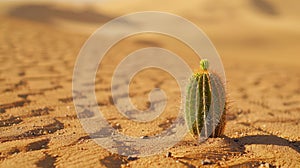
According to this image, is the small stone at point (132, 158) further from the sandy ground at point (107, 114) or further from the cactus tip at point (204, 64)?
the cactus tip at point (204, 64)

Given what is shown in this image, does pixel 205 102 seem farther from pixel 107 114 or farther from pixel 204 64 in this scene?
pixel 107 114

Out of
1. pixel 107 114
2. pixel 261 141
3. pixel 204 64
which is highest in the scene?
pixel 204 64

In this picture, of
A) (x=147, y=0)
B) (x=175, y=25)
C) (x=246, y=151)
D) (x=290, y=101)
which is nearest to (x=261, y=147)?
(x=246, y=151)

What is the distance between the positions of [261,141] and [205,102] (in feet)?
2.08

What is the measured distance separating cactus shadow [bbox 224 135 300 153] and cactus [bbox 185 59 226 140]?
21 centimetres

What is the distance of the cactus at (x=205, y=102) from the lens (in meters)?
3.09

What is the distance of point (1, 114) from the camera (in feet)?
13.0

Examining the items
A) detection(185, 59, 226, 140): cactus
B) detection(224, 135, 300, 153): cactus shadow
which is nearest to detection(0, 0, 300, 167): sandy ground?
detection(224, 135, 300, 153): cactus shadow

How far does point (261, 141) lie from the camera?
10.9ft

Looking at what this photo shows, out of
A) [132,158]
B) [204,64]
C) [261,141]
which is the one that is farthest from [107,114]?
[261,141]

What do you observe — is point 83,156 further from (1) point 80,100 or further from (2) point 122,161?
(1) point 80,100

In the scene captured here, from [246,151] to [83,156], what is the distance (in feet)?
4.03

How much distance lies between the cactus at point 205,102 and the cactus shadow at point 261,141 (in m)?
0.21

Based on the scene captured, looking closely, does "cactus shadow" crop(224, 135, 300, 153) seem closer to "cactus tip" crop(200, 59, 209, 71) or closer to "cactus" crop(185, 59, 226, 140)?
"cactus" crop(185, 59, 226, 140)
